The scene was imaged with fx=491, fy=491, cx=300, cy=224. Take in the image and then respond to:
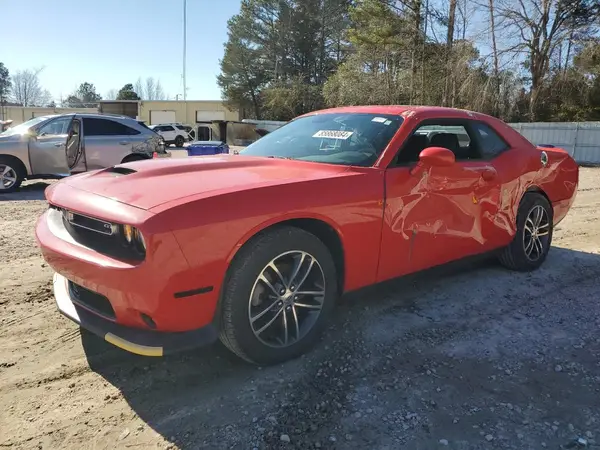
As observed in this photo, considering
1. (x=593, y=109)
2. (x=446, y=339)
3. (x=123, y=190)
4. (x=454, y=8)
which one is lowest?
(x=446, y=339)

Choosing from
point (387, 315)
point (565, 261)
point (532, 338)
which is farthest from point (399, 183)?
point (565, 261)

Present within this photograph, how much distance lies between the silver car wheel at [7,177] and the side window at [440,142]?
8466 millimetres

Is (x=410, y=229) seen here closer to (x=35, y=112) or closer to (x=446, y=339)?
(x=446, y=339)

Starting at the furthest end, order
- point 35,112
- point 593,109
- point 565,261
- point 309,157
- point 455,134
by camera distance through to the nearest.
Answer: point 35,112 < point 593,109 < point 565,261 < point 455,134 < point 309,157

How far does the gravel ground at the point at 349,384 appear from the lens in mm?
2295

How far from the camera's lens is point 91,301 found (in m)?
2.81

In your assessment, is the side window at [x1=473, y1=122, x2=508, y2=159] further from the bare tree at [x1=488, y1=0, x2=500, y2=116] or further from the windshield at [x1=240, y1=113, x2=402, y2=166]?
the bare tree at [x1=488, y1=0, x2=500, y2=116]

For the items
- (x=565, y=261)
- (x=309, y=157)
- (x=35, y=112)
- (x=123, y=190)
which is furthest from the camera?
(x=35, y=112)

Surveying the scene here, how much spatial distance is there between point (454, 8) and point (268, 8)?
24225 mm

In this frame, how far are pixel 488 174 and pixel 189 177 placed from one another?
97.4 inches

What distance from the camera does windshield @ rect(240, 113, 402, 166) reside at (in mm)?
3477

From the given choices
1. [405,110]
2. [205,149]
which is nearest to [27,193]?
[205,149]

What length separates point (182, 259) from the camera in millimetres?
2381

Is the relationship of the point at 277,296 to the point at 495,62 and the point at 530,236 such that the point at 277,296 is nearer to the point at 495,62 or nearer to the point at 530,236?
the point at 530,236
